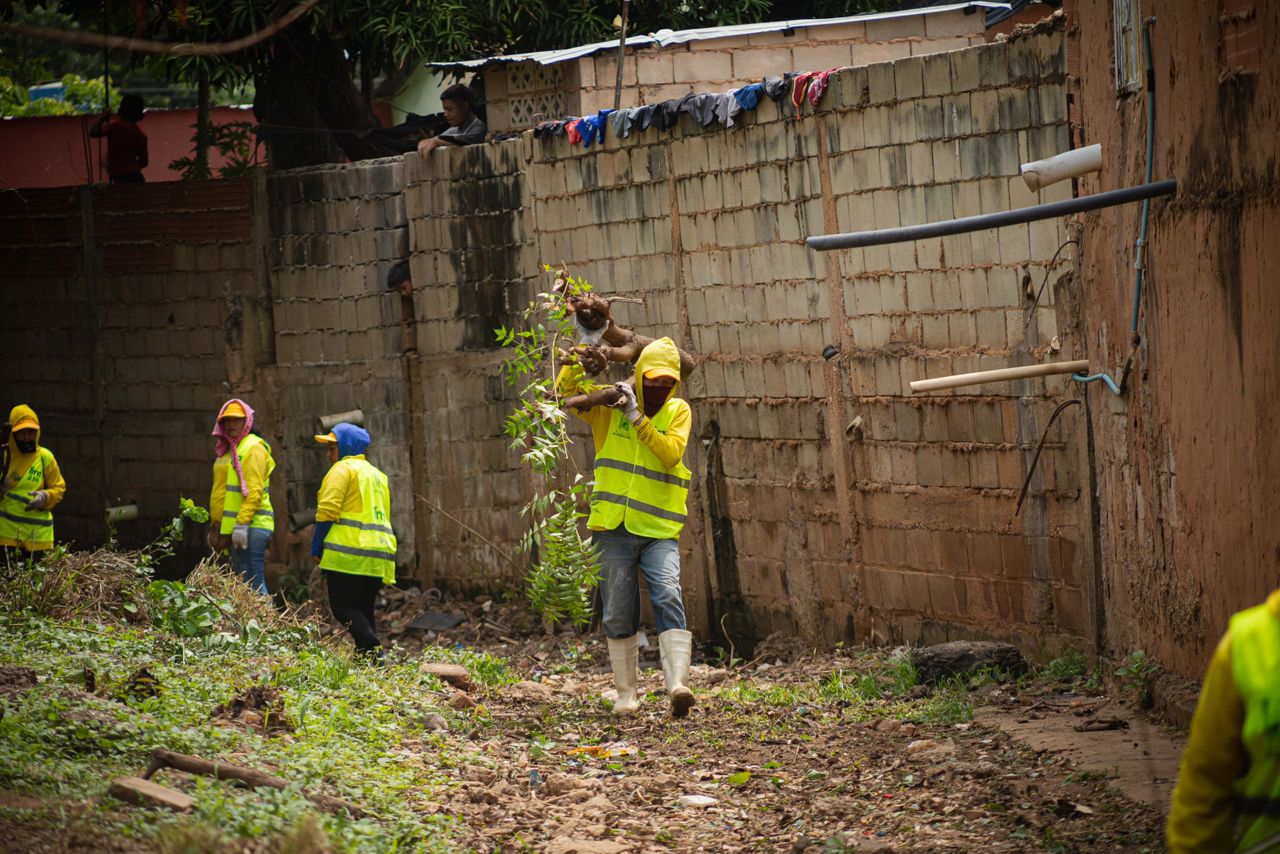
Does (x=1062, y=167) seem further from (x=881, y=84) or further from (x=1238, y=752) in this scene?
(x=1238, y=752)

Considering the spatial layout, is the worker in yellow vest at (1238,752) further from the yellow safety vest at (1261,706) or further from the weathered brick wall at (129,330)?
the weathered brick wall at (129,330)

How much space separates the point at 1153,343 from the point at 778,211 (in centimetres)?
344

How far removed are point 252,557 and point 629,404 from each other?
4581 millimetres

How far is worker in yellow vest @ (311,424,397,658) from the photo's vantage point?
965 centimetres

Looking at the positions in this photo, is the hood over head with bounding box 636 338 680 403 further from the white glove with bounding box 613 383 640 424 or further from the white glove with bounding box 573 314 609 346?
the white glove with bounding box 573 314 609 346

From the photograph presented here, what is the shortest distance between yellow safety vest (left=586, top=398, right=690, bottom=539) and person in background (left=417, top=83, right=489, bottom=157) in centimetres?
502

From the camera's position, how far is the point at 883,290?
8914 millimetres

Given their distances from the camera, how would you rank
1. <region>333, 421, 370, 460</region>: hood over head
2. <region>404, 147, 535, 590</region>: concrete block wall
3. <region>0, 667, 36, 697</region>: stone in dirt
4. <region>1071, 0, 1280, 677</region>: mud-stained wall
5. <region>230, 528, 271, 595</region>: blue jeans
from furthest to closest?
1. <region>404, 147, 535, 590</region>: concrete block wall
2. <region>230, 528, 271, 595</region>: blue jeans
3. <region>333, 421, 370, 460</region>: hood over head
4. <region>0, 667, 36, 697</region>: stone in dirt
5. <region>1071, 0, 1280, 677</region>: mud-stained wall

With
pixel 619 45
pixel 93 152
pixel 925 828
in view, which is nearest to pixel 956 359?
pixel 925 828

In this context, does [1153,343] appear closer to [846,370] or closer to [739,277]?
[846,370]

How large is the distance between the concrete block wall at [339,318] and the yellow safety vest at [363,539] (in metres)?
3.00

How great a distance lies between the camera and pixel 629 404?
7836 mm

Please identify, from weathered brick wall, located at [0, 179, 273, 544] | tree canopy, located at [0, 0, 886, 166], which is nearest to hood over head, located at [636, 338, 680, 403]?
weathered brick wall, located at [0, 179, 273, 544]

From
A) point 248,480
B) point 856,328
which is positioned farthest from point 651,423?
point 248,480
